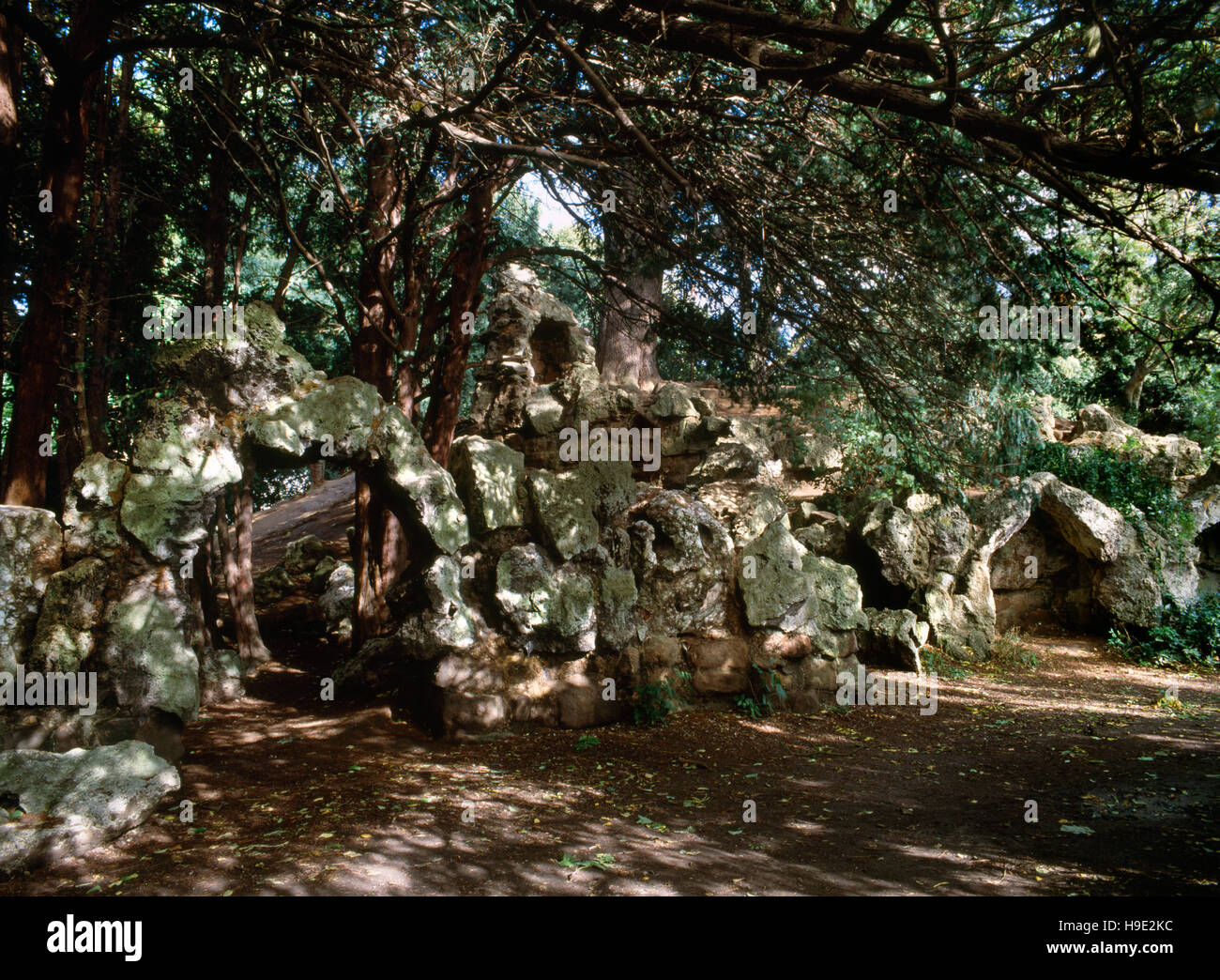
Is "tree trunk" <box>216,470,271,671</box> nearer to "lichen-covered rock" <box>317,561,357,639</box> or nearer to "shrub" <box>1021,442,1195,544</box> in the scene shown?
"lichen-covered rock" <box>317,561,357,639</box>

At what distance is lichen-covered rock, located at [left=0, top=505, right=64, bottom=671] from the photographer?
538 cm

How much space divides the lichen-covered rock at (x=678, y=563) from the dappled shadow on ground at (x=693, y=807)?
1.07 meters

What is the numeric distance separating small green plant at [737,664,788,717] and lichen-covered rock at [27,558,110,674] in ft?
19.9

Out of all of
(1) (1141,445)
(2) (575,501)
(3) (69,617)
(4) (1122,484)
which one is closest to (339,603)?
(2) (575,501)

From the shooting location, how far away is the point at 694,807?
5711 mm

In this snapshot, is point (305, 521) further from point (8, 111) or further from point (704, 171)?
point (704, 171)

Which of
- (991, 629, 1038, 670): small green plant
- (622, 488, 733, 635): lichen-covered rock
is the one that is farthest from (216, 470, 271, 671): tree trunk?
(991, 629, 1038, 670): small green plant

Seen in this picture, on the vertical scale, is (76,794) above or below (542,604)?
below

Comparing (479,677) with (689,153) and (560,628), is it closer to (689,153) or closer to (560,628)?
(560,628)

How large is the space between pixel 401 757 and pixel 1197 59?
736 centimetres

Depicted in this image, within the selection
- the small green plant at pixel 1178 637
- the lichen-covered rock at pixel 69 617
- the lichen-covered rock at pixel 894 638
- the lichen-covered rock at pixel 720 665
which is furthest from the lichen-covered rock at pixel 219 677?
the small green plant at pixel 1178 637

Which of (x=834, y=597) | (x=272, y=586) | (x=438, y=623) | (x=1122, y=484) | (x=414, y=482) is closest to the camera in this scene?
(x=438, y=623)

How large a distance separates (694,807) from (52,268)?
22.5 ft

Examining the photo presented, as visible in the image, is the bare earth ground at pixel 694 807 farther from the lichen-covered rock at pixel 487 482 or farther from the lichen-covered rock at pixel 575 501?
the lichen-covered rock at pixel 487 482
